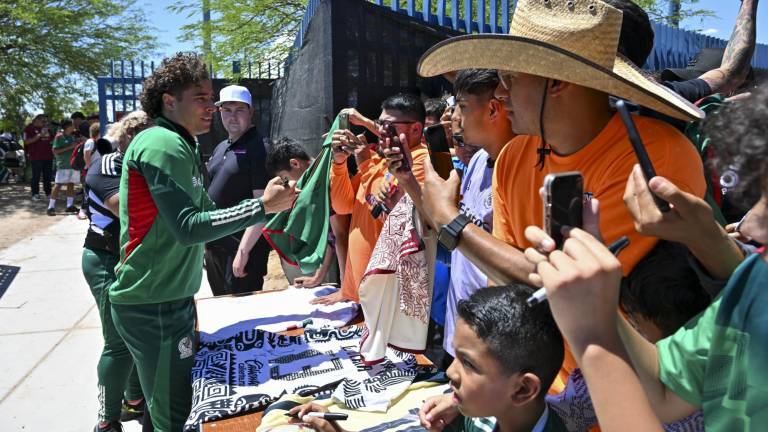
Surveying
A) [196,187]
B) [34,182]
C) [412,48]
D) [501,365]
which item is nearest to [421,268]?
[196,187]

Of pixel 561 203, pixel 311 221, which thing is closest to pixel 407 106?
pixel 311 221

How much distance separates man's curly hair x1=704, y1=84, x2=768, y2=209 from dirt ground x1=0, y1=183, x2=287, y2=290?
21.1 ft

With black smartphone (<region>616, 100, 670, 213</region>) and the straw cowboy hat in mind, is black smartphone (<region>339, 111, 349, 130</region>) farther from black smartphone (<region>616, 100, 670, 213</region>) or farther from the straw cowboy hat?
black smartphone (<region>616, 100, 670, 213</region>)

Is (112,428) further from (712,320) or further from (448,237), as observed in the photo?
(712,320)

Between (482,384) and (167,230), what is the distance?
71.0 inches

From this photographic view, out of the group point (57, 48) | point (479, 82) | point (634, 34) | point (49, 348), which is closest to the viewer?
point (634, 34)

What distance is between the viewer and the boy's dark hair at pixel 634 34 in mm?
1847

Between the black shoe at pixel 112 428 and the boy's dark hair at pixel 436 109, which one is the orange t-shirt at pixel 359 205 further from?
the black shoe at pixel 112 428

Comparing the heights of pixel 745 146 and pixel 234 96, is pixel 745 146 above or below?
below

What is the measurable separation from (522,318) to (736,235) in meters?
0.73

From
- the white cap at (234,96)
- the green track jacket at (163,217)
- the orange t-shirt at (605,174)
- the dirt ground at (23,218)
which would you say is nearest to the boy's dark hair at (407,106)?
the green track jacket at (163,217)

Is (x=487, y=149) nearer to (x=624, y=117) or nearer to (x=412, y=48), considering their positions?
(x=624, y=117)

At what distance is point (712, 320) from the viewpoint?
1.04 meters

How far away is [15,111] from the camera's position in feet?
55.4
